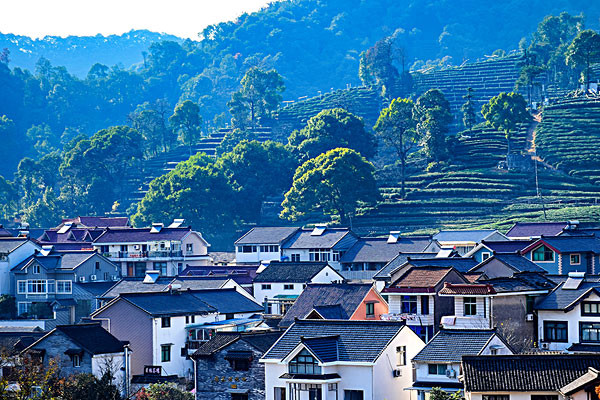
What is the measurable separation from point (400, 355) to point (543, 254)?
75.0 feet

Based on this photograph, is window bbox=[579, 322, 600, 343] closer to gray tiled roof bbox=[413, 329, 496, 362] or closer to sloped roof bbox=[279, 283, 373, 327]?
gray tiled roof bbox=[413, 329, 496, 362]

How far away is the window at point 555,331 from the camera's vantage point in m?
48.5

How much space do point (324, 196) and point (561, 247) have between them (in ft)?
140

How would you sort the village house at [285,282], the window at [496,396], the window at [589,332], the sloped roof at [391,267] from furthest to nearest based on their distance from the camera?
the village house at [285,282] → the sloped roof at [391,267] → the window at [589,332] → the window at [496,396]

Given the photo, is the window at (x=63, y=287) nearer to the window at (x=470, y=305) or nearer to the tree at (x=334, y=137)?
the window at (x=470, y=305)

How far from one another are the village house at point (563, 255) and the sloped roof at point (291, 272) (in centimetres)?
1443

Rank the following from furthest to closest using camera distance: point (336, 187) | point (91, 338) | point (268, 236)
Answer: point (336, 187) → point (268, 236) → point (91, 338)

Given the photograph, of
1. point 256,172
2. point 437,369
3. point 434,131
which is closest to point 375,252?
point 434,131

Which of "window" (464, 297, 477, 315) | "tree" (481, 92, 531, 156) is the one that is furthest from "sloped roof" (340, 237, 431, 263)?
"window" (464, 297, 477, 315)

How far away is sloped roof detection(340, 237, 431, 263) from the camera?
81.7 metres

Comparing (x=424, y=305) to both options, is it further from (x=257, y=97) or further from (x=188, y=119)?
(x=257, y=97)

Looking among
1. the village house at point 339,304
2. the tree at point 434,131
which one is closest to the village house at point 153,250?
the tree at point 434,131

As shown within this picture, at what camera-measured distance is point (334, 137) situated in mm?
121875

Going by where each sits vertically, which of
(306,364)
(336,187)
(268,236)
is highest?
(336,187)
